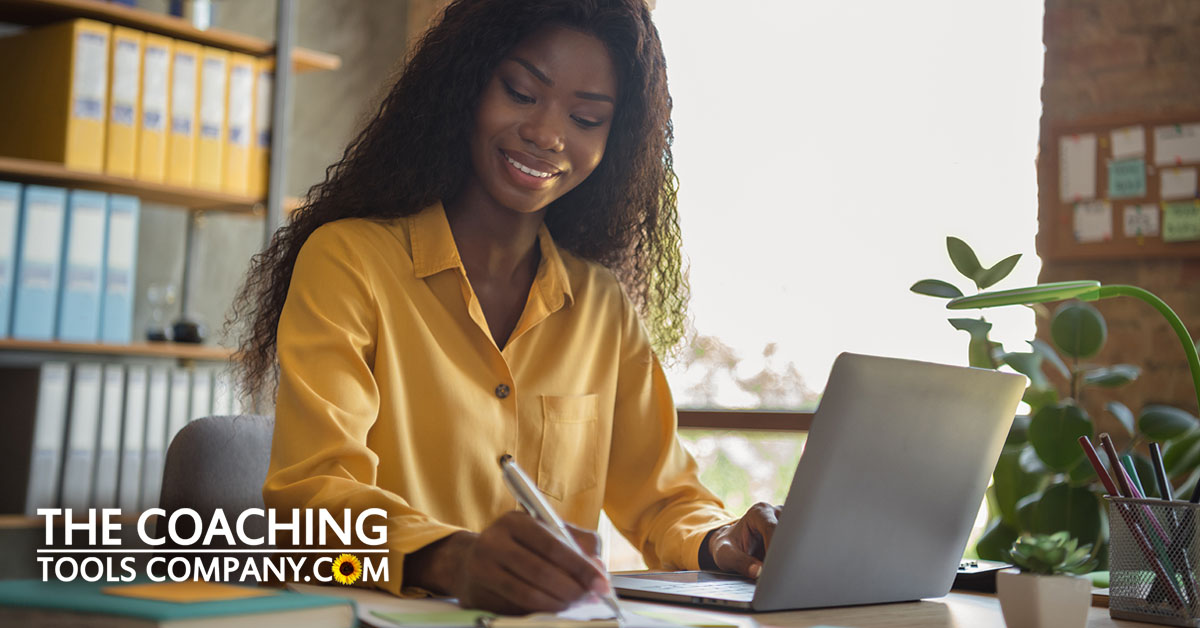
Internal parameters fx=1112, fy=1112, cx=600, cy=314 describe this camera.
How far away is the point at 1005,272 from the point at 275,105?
6.65 ft

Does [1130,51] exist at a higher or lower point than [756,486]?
higher

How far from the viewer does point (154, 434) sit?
2.68 m

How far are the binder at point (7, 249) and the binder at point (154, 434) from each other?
0.35 metres

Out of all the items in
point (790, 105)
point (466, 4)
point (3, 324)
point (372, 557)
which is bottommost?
point (372, 557)

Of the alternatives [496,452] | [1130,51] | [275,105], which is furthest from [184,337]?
[1130,51]

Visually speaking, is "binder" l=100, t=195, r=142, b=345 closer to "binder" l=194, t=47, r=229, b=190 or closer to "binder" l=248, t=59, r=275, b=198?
"binder" l=194, t=47, r=229, b=190

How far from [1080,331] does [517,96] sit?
4.41ft

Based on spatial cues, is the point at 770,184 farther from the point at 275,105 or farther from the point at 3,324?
the point at 3,324

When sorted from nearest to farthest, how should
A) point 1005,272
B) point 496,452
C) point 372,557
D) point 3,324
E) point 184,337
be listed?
point 372,557 < point 496,452 < point 1005,272 < point 3,324 < point 184,337

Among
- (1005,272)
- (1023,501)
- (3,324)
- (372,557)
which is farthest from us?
(3,324)

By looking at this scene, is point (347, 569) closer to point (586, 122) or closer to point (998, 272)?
point (586, 122)

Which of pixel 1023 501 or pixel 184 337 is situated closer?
pixel 1023 501

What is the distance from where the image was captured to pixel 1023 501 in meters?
2.28

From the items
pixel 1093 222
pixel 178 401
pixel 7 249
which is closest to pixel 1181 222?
pixel 1093 222
